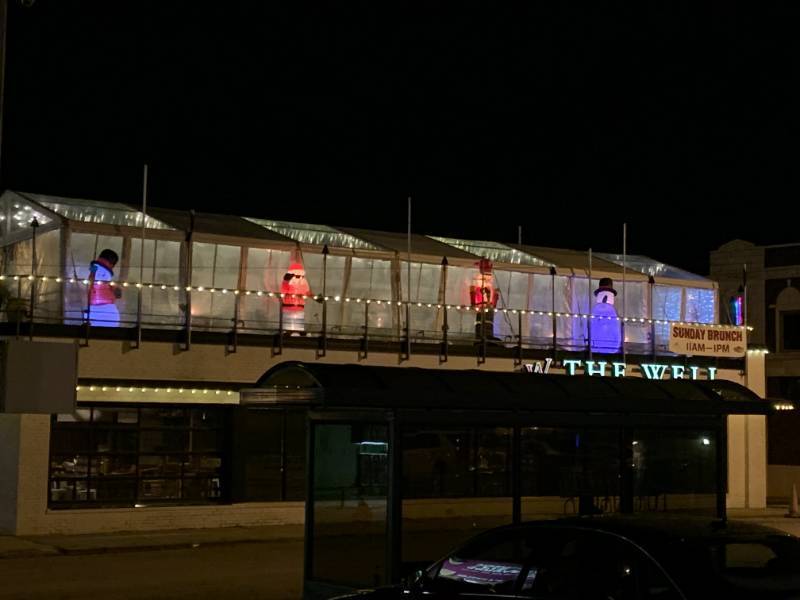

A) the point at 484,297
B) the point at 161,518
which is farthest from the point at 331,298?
the point at 161,518

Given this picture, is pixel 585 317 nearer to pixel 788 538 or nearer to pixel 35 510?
pixel 35 510

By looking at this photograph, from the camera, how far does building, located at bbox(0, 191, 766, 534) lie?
74.0 feet

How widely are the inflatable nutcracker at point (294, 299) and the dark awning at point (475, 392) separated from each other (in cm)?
1192

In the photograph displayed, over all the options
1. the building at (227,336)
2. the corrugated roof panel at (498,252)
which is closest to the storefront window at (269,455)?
the building at (227,336)

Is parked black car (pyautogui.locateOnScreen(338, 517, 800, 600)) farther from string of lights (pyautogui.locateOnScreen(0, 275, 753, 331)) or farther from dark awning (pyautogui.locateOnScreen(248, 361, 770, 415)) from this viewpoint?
string of lights (pyautogui.locateOnScreen(0, 275, 753, 331))

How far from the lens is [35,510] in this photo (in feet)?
71.4

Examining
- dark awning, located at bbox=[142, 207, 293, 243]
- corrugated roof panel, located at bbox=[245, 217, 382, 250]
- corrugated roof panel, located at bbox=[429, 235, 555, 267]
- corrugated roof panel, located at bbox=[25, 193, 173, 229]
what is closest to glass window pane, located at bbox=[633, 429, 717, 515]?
dark awning, located at bbox=[142, 207, 293, 243]

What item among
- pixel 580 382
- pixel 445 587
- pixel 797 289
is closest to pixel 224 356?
pixel 580 382

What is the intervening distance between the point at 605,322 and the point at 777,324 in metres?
10.8

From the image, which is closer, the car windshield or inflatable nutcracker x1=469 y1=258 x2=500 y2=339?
the car windshield

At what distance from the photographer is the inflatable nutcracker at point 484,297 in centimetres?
2809

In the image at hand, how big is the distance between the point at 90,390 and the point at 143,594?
8408 millimetres

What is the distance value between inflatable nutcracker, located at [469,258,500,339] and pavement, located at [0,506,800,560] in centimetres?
672

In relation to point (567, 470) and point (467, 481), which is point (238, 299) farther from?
point (467, 481)
